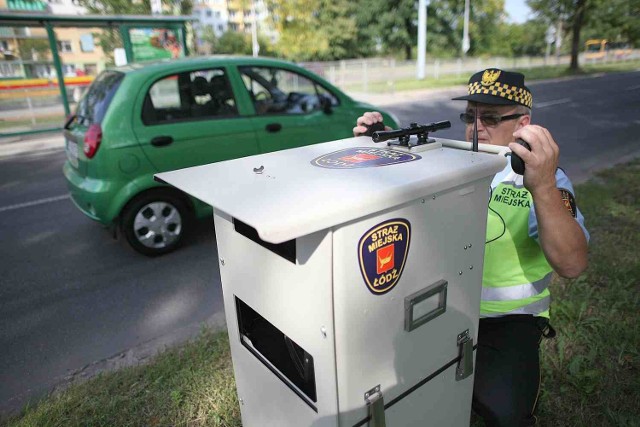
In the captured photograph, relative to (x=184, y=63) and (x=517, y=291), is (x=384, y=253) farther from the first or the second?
(x=184, y=63)

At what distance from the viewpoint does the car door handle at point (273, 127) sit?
4402 millimetres

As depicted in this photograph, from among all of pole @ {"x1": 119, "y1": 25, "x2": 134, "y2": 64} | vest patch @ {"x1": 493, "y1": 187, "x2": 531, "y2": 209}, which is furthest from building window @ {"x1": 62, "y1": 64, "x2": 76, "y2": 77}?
vest patch @ {"x1": 493, "y1": 187, "x2": 531, "y2": 209}

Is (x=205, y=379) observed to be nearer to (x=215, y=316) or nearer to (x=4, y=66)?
(x=215, y=316)

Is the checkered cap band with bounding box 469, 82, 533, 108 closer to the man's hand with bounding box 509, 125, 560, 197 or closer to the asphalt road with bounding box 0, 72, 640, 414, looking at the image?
the man's hand with bounding box 509, 125, 560, 197

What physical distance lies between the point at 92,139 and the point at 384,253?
3.35 meters

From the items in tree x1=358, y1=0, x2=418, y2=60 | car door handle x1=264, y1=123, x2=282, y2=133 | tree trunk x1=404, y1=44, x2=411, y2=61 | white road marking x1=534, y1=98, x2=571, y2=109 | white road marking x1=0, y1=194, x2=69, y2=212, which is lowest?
white road marking x1=534, y1=98, x2=571, y2=109

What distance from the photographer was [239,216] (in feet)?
3.02

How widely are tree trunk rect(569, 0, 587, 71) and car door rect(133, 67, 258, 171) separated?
2700 centimetres

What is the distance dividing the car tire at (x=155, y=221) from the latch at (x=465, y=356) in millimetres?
3200

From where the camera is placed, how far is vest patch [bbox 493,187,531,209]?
1627 millimetres

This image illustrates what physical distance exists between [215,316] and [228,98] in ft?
7.37

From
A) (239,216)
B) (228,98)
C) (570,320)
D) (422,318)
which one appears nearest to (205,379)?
(422,318)

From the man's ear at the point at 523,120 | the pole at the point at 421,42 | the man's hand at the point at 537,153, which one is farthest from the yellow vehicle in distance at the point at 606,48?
the man's hand at the point at 537,153

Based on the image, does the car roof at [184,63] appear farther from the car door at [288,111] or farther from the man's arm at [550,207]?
the man's arm at [550,207]
